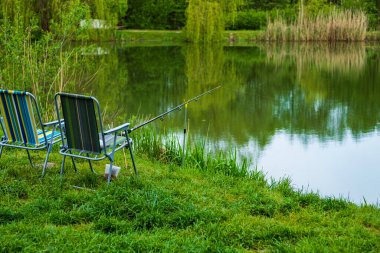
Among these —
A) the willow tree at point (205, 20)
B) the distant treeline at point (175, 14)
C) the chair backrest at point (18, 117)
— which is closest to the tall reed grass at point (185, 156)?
the chair backrest at point (18, 117)

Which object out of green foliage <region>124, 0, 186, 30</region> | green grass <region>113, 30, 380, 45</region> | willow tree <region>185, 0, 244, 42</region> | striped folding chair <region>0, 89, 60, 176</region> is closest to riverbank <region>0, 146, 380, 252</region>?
striped folding chair <region>0, 89, 60, 176</region>

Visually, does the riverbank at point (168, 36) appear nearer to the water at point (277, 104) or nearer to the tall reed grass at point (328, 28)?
the tall reed grass at point (328, 28)

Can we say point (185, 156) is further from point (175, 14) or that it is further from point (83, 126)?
point (175, 14)

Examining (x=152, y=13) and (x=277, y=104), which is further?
(x=152, y=13)

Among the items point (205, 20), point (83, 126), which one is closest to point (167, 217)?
point (83, 126)

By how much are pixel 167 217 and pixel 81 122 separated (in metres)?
1.07

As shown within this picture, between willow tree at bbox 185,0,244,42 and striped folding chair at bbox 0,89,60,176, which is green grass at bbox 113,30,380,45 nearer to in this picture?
willow tree at bbox 185,0,244,42

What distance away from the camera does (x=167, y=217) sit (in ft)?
12.4

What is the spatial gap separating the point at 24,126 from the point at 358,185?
397 cm

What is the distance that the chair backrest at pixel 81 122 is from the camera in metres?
4.24

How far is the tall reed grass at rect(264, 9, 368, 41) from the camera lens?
27516 millimetres

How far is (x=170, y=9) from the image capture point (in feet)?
117

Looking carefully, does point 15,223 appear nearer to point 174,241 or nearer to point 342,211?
point 174,241

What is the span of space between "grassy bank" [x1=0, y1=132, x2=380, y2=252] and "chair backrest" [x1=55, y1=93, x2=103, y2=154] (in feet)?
1.08
